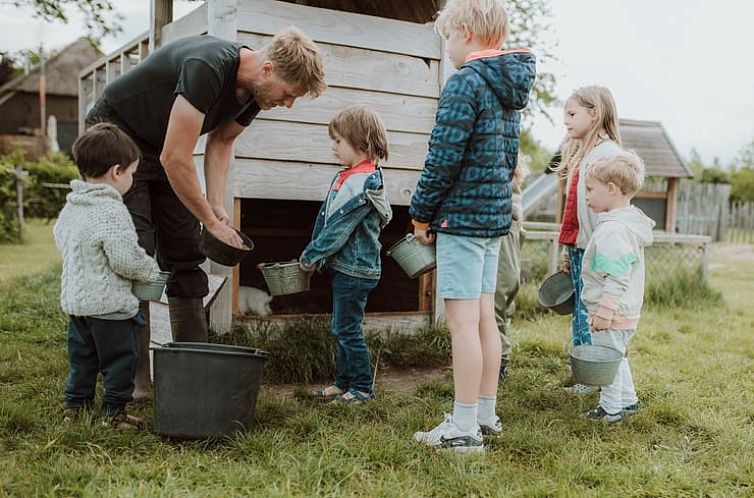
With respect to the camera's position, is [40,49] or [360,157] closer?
[360,157]

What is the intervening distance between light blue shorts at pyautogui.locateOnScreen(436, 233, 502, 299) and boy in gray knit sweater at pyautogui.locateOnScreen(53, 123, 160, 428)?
118 centimetres

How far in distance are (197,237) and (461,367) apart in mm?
1526

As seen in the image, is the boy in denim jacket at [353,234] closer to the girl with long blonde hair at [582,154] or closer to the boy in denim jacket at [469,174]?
the boy in denim jacket at [469,174]

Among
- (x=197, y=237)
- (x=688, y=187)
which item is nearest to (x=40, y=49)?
(x=688, y=187)

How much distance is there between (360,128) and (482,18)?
95cm

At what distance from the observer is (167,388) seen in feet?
9.38

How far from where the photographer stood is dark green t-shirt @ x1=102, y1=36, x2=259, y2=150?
117 inches

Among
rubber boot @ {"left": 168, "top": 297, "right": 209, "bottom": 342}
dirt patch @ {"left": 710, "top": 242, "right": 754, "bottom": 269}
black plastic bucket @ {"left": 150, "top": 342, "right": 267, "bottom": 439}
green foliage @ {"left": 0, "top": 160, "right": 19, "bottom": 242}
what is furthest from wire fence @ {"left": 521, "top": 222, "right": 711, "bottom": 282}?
green foliage @ {"left": 0, "top": 160, "right": 19, "bottom": 242}

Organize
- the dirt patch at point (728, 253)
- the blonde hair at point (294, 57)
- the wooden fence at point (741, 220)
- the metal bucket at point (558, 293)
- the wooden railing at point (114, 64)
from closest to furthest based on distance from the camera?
the blonde hair at point (294, 57), the metal bucket at point (558, 293), the wooden railing at point (114, 64), the dirt patch at point (728, 253), the wooden fence at point (741, 220)

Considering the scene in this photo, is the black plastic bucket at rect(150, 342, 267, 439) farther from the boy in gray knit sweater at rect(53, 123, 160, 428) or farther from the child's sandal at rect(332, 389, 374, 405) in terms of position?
the child's sandal at rect(332, 389, 374, 405)

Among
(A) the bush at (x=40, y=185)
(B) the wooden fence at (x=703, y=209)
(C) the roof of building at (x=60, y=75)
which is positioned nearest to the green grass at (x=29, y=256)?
(A) the bush at (x=40, y=185)

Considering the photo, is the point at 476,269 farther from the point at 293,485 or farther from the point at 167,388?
the point at 167,388

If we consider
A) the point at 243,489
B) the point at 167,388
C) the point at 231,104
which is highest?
the point at 231,104

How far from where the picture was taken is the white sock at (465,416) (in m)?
2.95
